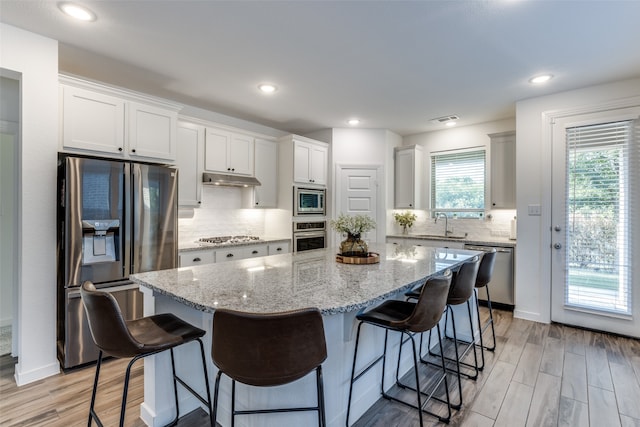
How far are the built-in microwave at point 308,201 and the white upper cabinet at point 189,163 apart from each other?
1341 mm

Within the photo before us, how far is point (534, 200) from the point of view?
141 inches

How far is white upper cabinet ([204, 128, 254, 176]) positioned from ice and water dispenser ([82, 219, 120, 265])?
1430 mm

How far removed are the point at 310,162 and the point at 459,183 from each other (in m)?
2.41


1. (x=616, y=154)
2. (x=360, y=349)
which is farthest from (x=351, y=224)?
(x=616, y=154)

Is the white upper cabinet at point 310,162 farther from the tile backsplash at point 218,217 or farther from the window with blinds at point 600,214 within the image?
the window with blinds at point 600,214

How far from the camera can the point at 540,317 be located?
11.6ft

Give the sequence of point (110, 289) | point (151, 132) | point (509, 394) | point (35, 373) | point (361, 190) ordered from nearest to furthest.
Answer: point (509, 394), point (35, 373), point (110, 289), point (151, 132), point (361, 190)

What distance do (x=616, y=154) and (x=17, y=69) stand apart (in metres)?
5.36

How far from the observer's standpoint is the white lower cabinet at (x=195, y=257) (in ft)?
10.7

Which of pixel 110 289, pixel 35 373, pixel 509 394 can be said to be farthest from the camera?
pixel 110 289

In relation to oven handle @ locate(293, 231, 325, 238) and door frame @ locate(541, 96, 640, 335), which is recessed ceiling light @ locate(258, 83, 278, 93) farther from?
door frame @ locate(541, 96, 640, 335)

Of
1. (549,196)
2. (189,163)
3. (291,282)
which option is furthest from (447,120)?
(291,282)

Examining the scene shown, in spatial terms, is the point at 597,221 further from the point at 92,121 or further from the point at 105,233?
the point at 92,121

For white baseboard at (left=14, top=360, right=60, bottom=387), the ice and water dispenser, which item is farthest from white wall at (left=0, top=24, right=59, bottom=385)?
the ice and water dispenser
